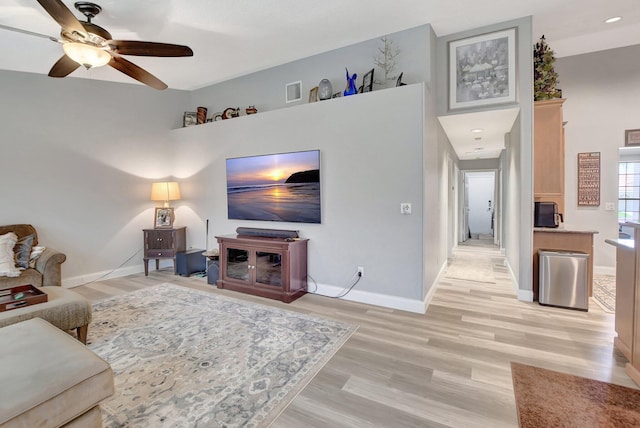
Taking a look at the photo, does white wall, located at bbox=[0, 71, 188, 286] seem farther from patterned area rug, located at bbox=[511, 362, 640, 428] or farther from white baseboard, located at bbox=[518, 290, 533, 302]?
white baseboard, located at bbox=[518, 290, 533, 302]

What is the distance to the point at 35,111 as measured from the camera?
12.7 feet

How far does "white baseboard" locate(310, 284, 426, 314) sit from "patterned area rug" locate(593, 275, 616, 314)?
2.04m

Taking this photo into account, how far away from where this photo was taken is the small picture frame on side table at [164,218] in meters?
4.94

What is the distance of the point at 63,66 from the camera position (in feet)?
8.92

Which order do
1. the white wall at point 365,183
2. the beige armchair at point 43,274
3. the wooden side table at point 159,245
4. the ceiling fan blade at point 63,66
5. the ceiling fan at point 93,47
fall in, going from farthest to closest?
the wooden side table at point 159,245 < the white wall at point 365,183 < the beige armchair at point 43,274 < the ceiling fan blade at point 63,66 < the ceiling fan at point 93,47

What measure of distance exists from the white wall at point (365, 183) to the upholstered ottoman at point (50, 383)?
2.57 metres

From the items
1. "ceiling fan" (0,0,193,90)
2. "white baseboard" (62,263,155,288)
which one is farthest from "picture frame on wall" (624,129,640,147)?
"white baseboard" (62,263,155,288)

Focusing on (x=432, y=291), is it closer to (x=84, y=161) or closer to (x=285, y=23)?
(x=285, y=23)

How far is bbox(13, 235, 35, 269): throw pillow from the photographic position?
3.26 metres

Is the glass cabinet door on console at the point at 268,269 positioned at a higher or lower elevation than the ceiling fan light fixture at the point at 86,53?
lower

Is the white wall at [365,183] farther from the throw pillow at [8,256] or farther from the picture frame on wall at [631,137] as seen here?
the picture frame on wall at [631,137]

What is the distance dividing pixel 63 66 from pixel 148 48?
3.04ft

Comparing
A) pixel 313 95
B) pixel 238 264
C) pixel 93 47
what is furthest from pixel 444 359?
pixel 93 47

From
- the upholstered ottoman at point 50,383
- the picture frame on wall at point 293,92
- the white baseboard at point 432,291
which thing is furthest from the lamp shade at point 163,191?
the white baseboard at point 432,291
